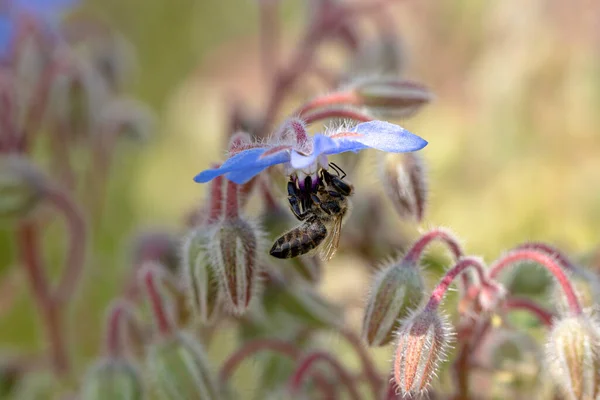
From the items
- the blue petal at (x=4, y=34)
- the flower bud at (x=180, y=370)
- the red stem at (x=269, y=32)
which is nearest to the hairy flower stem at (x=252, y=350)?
the flower bud at (x=180, y=370)

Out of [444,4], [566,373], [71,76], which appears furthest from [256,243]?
[444,4]

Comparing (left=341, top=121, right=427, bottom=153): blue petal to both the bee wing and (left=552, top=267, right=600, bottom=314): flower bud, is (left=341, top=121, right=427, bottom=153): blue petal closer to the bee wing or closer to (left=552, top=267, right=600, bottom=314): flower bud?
the bee wing

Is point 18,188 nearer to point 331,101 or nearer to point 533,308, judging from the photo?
point 331,101

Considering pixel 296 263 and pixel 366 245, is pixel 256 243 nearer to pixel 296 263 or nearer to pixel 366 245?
pixel 296 263

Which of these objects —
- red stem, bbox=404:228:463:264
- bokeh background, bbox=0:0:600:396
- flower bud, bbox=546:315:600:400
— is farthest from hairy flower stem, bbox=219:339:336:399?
flower bud, bbox=546:315:600:400

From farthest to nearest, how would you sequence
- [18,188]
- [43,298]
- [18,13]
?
[18,13] → [43,298] → [18,188]

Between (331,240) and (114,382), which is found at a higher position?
(331,240)

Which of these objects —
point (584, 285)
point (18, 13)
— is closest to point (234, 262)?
point (584, 285)
